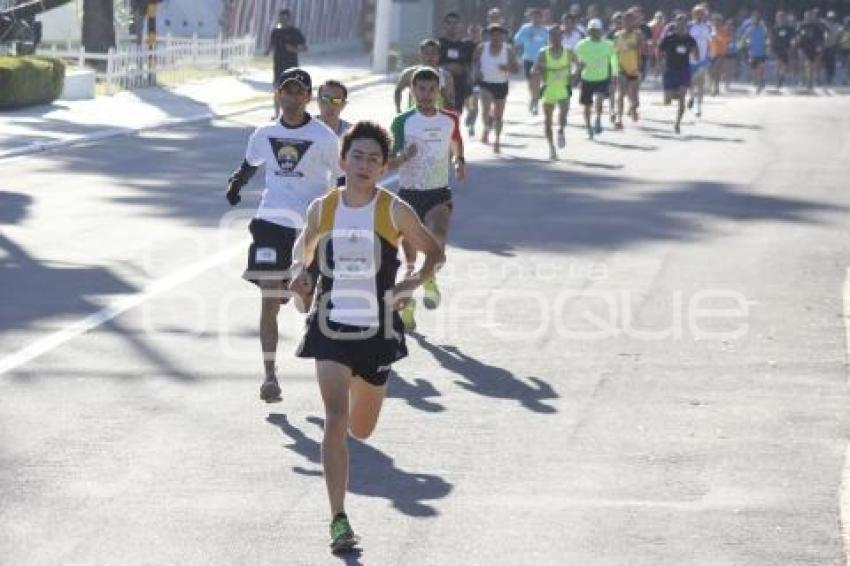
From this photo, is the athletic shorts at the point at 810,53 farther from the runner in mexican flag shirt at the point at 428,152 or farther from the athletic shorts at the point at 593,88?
the runner in mexican flag shirt at the point at 428,152

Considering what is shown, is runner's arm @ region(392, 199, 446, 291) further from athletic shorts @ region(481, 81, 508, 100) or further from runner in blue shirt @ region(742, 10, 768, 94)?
runner in blue shirt @ region(742, 10, 768, 94)

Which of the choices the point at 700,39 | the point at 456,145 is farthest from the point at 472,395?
the point at 700,39

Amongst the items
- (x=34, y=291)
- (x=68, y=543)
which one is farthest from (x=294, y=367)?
(x=68, y=543)

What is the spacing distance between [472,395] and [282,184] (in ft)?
5.31

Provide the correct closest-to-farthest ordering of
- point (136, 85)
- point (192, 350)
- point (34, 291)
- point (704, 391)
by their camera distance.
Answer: point (704, 391), point (192, 350), point (34, 291), point (136, 85)

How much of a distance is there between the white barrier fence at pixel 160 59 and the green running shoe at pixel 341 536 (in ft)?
108

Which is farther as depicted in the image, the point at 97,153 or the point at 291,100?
the point at 97,153

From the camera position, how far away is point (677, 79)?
35.2 metres

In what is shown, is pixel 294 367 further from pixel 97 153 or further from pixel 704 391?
pixel 97 153

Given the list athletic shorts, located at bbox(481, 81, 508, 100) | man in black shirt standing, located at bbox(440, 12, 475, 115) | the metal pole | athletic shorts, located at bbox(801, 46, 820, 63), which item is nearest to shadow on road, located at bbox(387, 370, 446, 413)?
man in black shirt standing, located at bbox(440, 12, 475, 115)

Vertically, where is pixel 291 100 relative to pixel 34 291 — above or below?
above

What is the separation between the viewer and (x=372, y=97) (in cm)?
4394

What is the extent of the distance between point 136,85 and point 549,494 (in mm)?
34096

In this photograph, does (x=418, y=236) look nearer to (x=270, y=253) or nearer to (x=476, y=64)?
(x=270, y=253)
